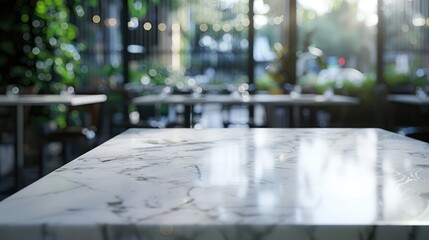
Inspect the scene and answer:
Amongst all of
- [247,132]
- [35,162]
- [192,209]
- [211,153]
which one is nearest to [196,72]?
[35,162]

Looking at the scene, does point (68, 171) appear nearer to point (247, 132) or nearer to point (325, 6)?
point (247, 132)

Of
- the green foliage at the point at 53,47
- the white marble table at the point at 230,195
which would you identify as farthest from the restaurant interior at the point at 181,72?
the white marble table at the point at 230,195

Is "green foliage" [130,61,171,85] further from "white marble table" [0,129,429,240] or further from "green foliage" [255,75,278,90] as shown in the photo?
"white marble table" [0,129,429,240]

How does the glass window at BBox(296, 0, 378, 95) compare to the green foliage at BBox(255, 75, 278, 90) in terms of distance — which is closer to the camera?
the glass window at BBox(296, 0, 378, 95)

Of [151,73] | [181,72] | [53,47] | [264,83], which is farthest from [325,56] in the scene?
[53,47]

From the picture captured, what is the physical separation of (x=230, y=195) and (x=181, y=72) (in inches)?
274

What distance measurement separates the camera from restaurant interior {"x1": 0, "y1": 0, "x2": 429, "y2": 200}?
516cm

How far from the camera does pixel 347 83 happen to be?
22.1 feet

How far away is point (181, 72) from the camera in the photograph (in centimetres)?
766

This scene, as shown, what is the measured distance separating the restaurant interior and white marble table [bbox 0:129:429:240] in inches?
118

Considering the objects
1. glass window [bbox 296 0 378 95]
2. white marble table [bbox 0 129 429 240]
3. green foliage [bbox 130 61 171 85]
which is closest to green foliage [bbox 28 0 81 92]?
green foliage [bbox 130 61 171 85]

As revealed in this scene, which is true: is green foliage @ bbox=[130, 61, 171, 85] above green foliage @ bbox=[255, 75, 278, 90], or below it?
above

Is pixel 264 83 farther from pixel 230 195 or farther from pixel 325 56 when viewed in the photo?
pixel 230 195

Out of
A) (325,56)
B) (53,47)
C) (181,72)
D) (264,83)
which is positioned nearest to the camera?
(53,47)
